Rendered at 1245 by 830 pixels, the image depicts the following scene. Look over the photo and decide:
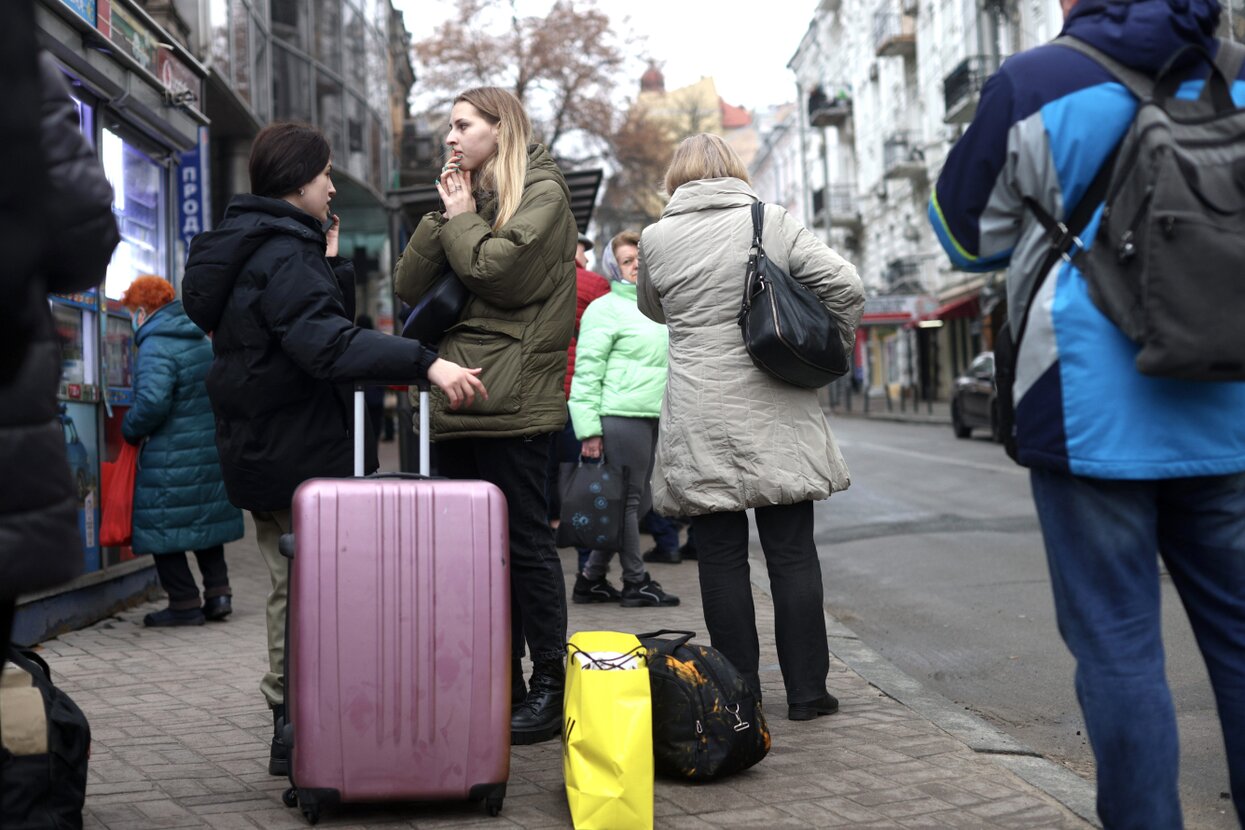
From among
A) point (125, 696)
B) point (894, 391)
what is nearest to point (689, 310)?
point (125, 696)

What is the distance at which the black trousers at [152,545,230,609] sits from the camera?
747 cm

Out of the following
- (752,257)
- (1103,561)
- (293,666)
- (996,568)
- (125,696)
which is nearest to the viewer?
(1103,561)

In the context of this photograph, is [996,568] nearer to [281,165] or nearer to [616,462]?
[616,462]

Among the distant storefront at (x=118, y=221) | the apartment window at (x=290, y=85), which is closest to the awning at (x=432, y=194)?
the distant storefront at (x=118, y=221)

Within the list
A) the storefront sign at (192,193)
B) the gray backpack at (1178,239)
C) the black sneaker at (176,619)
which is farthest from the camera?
the storefront sign at (192,193)

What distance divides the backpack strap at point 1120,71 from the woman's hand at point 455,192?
2.13 meters

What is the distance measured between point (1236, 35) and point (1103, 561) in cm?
1964

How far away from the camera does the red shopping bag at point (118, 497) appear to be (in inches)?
292

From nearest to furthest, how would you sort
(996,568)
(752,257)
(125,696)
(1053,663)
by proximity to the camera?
(752,257) → (125,696) → (1053,663) → (996,568)

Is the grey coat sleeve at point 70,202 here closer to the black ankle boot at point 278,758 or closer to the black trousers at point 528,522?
the black ankle boot at point 278,758

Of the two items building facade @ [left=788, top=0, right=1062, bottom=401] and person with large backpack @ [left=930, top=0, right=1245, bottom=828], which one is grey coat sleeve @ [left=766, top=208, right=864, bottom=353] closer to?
person with large backpack @ [left=930, top=0, right=1245, bottom=828]

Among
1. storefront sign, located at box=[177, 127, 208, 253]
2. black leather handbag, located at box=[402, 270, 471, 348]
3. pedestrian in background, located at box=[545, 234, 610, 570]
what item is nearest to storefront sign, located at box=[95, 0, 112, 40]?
pedestrian in background, located at box=[545, 234, 610, 570]

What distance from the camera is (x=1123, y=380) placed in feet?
9.17

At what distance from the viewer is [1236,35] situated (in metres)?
20.1
